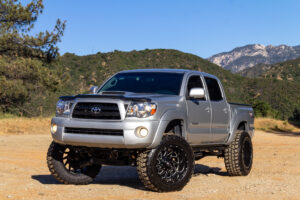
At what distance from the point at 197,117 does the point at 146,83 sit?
1.11 metres

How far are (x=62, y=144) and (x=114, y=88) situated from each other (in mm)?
1660

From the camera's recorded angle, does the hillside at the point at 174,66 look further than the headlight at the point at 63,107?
Yes

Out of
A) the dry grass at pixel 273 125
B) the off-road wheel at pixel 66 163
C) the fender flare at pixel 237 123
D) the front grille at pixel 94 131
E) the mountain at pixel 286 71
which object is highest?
the mountain at pixel 286 71

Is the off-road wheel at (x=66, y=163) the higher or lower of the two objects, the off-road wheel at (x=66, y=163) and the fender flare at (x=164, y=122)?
the lower

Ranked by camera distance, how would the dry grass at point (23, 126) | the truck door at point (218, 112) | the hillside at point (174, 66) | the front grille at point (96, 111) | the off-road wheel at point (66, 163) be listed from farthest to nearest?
1. the hillside at point (174, 66)
2. the dry grass at point (23, 126)
3. the truck door at point (218, 112)
4. the off-road wheel at point (66, 163)
5. the front grille at point (96, 111)

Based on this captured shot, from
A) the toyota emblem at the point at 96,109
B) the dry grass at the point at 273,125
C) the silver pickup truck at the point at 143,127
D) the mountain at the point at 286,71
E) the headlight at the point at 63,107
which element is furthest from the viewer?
the mountain at the point at 286,71

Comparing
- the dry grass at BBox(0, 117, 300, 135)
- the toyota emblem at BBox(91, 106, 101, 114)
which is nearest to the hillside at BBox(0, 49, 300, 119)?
the dry grass at BBox(0, 117, 300, 135)

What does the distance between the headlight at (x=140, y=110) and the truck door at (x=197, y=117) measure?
1193 mm

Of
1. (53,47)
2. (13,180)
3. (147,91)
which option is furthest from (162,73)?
(53,47)

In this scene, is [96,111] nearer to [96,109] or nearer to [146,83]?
[96,109]

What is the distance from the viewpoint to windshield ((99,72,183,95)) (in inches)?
332

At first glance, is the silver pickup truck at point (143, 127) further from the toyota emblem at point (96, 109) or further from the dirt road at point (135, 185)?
the dirt road at point (135, 185)

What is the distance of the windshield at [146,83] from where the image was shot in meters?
8.42

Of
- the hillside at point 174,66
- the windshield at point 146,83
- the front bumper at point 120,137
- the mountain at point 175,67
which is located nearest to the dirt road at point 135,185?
the front bumper at point 120,137
